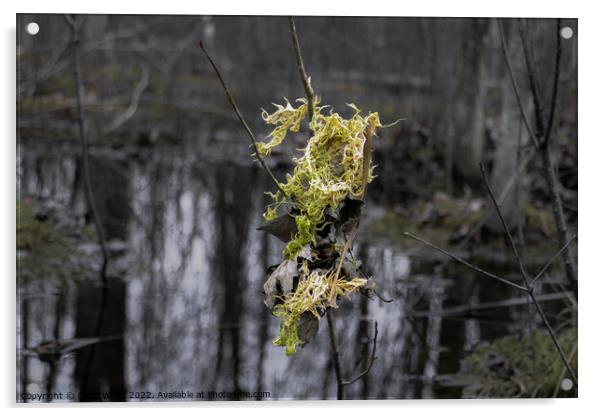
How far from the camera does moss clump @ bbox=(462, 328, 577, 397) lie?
67.3 inches

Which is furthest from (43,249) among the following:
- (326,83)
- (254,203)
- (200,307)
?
(326,83)

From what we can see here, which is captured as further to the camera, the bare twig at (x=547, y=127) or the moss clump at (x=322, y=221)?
the bare twig at (x=547, y=127)

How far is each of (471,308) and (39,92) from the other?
4.31ft

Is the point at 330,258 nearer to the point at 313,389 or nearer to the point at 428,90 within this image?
the point at 313,389

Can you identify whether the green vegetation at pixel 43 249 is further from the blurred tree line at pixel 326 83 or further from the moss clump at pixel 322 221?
the moss clump at pixel 322 221

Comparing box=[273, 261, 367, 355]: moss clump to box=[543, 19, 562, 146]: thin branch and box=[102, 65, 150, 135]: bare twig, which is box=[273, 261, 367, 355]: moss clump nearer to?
box=[543, 19, 562, 146]: thin branch

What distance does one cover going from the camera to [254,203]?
233cm

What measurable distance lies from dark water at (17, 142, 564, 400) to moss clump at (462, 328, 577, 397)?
0.04 meters

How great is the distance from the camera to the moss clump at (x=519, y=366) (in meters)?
1.71

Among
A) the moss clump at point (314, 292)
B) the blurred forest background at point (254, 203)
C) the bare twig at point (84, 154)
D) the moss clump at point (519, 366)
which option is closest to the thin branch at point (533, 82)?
the blurred forest background at point (254, 203)

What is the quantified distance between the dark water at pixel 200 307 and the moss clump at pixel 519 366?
0.14 ft

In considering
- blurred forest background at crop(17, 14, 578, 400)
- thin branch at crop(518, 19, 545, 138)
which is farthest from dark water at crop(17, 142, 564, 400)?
thin branch at crop(518, 19, 545, 138)

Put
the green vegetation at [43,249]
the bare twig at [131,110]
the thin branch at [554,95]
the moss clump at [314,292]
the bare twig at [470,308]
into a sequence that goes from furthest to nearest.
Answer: the bare twig at [131,110]
the bare twig at [470,308]
the green vegetation at [43,249]
the thin branch at [554,95]
the moss clump at [314,292]
